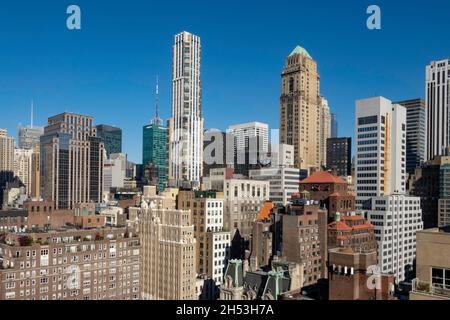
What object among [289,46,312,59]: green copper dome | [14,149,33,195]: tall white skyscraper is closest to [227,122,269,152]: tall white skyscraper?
[289,46,312,59]: green copper dome

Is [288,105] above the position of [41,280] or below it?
above

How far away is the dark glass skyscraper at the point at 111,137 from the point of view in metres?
175

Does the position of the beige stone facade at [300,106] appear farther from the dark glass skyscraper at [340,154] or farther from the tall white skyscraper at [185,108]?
the tall white skyscraper at [185,108]

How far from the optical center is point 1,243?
4184 cm

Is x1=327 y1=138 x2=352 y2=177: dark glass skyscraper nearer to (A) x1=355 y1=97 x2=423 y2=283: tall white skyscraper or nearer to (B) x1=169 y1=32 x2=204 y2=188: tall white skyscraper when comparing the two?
(B) x1=169 y1=32 x2=204 y2=188: tall white skyscraper

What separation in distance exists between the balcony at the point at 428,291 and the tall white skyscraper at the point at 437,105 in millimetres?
104925

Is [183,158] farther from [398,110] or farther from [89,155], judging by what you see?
[398,110]

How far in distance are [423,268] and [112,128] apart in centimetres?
17942

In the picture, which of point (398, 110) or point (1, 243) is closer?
point (1, 243)

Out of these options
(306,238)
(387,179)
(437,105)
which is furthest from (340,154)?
(306,238)

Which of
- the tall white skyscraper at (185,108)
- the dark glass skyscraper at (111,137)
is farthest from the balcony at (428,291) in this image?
the dark glass skyscraper at (111,137)

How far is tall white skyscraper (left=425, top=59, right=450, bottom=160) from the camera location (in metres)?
106

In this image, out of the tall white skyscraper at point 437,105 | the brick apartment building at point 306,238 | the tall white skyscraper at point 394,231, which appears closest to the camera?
the brick apartment building at point 306,238
